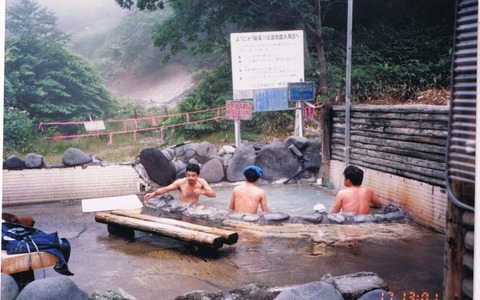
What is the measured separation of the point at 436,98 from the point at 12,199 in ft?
31.6

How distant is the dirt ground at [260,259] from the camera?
4293 mm

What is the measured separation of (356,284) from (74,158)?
6452 mm

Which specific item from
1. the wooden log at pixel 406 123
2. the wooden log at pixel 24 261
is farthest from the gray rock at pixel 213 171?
the wooden log at pixel 24 261

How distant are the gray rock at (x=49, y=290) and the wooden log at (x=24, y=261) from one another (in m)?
0.33

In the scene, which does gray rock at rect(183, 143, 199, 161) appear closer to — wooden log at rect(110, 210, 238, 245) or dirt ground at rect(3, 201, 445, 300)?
dirt ground at rect(3, 201, 445, 300)

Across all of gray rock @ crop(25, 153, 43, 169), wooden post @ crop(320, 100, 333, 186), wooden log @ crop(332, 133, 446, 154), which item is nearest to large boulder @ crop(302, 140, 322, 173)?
wooden post @ crop(320, 100, 333, 186)

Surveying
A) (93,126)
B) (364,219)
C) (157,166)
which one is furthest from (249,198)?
(93,126)

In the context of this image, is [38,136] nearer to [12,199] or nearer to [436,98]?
[12,199]

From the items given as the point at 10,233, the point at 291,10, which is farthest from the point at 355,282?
the point at 291,10

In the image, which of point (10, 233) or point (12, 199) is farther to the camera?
point (12, 199)

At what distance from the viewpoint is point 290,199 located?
8.74 m

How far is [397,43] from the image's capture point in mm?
13133

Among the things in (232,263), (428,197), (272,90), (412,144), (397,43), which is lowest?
(232,263)

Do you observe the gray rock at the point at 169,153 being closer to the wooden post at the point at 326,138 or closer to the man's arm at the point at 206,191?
the man's arm at the point at 206,191
